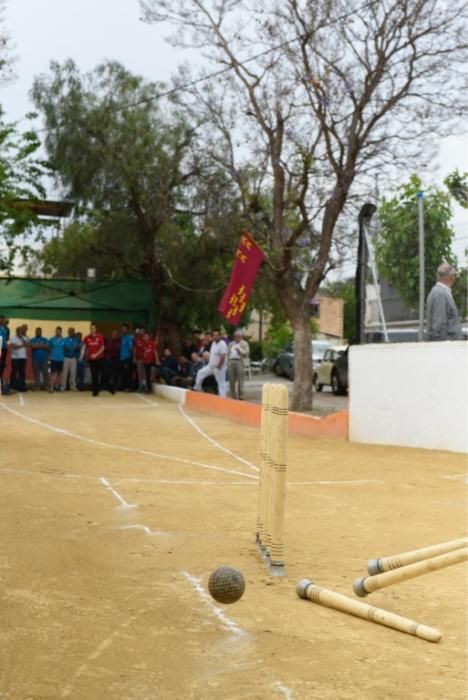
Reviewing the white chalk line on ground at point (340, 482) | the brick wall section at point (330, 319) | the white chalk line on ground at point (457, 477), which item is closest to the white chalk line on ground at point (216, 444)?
the white chalk line on ground at point (340, 482)

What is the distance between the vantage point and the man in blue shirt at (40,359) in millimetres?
29594

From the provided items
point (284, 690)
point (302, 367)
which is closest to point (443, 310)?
point (284, 690)

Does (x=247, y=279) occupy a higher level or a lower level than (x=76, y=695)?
higher

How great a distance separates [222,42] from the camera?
24203 millimetres

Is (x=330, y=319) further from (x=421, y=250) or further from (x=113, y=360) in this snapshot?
→ (x=421, y=250)

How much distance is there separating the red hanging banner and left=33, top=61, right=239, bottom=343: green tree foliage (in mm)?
7657

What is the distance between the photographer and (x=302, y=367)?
Answer: 2523cm

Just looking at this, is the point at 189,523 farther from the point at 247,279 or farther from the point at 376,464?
the point at 247,279

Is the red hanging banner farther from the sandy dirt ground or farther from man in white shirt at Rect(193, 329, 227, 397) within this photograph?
the sandy dirt ground

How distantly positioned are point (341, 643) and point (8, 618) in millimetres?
1890

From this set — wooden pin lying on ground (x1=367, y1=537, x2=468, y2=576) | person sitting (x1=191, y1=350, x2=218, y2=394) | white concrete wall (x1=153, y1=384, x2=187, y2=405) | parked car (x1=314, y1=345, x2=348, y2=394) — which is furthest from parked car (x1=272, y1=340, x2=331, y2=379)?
wooden pin lying on ground (x1=367, y1=537, x2=468, y2=576)

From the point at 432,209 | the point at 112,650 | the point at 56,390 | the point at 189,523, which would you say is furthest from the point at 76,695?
the point at 56,390

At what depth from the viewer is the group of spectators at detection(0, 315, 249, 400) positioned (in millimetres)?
27109

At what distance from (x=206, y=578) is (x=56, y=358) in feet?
76.1
